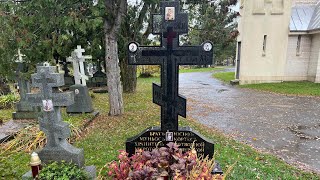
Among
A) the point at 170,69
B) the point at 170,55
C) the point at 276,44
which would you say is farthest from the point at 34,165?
the point at 276,44

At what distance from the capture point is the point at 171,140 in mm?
4156

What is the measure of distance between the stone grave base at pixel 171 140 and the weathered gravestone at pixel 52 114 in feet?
2.86

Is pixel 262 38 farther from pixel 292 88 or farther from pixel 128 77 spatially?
pixel 128 77

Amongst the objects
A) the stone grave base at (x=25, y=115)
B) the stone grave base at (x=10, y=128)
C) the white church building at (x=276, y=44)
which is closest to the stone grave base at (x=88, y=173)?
the stone grave base at (x=10, y=128)

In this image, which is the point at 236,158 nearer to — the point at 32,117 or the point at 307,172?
the point at 307,172

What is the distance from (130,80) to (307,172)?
9665 millimetres

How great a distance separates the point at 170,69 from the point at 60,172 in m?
2.16

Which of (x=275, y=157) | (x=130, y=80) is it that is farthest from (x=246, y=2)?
(x=275, y=157)

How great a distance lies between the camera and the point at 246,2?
16.6m

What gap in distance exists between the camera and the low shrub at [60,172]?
3027mm

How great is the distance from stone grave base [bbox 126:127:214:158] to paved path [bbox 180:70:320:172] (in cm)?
210

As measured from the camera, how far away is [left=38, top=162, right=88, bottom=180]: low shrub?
3.03m

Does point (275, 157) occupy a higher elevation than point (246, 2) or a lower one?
lower

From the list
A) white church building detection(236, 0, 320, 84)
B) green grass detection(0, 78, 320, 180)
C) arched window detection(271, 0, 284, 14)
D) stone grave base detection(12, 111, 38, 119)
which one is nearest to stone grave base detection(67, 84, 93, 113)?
green grass detection(0, 78, 320, 180)
